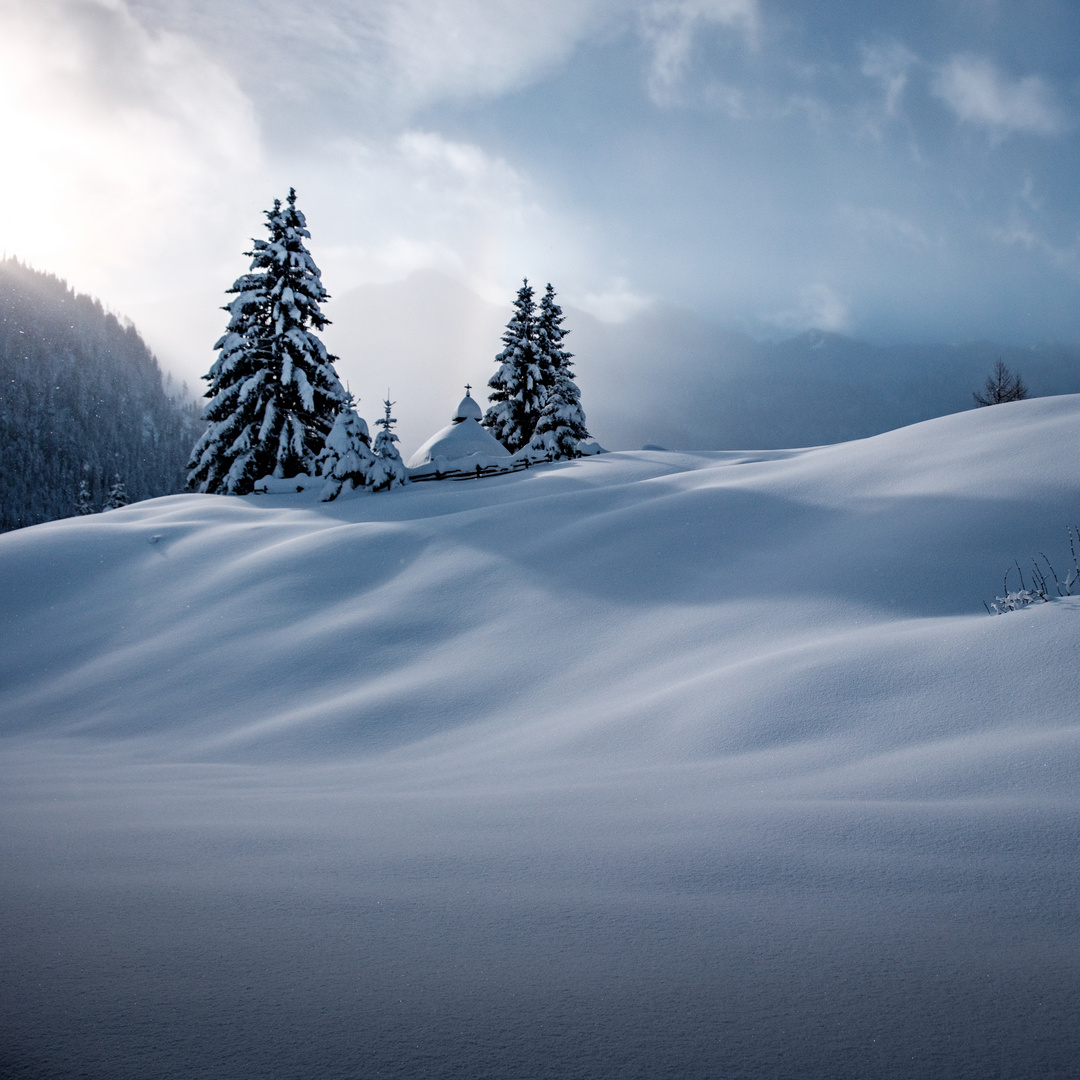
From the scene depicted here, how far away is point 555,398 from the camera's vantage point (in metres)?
30.6

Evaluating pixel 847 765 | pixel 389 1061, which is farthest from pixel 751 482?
pixel 389 1061

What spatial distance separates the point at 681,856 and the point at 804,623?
418 centimetres

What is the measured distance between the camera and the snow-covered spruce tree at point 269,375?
24.5 metres

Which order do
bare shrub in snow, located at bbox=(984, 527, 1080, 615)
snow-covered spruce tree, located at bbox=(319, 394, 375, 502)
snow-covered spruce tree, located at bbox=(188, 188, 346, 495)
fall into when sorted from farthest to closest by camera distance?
snow-covered spruce tree, located at bbox=(188, 188, 346, 495)
snow-covered spruce tree, located at bbox=(319, 394, 375, 502)
bare shrub in snow, located at bbox=(984, 527, 1080, 615)

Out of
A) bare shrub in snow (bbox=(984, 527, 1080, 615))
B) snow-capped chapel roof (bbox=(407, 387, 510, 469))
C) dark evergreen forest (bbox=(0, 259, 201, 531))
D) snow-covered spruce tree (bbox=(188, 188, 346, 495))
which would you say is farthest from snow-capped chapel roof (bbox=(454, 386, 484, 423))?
dark evergreen forest (bbox=(0, 259, 201, 531))

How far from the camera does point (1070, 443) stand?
8641 millimetres

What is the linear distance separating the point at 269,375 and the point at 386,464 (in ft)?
26.3

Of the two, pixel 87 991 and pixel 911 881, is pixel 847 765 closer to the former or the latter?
pixel 911 881

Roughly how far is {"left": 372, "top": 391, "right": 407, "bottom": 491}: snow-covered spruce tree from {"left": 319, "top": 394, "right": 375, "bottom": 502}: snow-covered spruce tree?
0.21 metres

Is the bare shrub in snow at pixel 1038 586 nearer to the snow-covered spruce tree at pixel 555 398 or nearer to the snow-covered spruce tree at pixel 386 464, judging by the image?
the snow-covered spruce tree at pixel 386 464

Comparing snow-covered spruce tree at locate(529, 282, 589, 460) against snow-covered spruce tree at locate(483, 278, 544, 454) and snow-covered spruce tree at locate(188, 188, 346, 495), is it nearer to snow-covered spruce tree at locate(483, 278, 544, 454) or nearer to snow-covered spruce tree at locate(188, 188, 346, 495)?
snow-covered spruce tree at locate(483, 278, 544, 454)

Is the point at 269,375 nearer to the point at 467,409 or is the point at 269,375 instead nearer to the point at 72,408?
the point at 467,409

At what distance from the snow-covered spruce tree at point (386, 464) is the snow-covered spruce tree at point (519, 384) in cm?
1235

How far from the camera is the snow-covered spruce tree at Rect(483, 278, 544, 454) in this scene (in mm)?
32750
